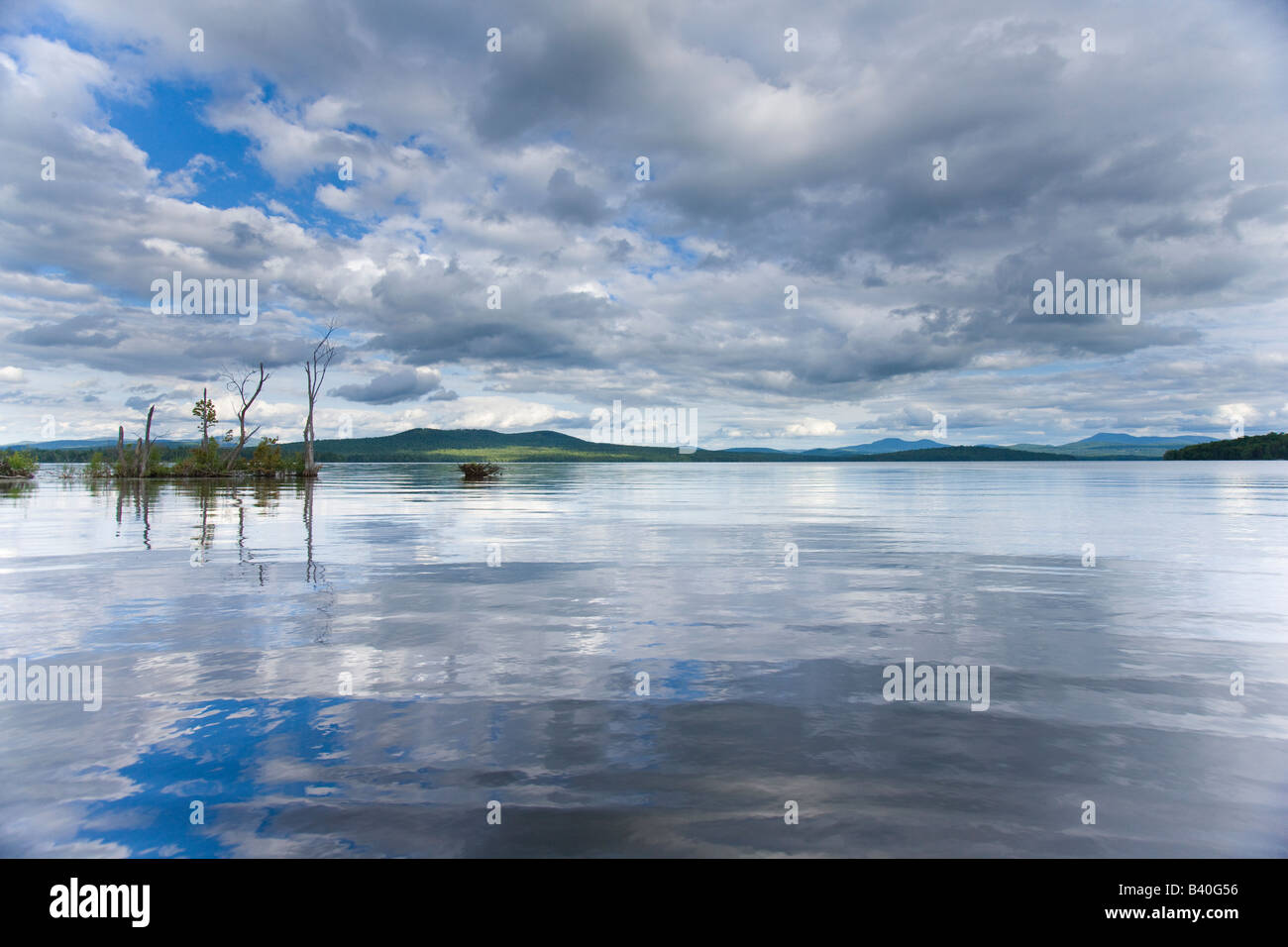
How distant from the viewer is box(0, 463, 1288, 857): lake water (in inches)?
200

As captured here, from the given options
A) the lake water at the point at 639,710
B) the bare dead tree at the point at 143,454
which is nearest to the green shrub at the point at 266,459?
A: the bare dead tree at the point at 143,454

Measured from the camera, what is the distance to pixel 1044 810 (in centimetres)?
530

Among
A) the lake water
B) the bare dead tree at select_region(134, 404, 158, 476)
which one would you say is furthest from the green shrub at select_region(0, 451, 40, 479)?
the lake water

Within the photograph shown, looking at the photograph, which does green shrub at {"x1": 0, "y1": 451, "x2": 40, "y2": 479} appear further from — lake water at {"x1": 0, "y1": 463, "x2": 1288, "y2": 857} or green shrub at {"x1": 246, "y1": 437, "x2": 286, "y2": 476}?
lake water at {"x1": 0, "y1": 463, "x2": 1288, "y2": 857}

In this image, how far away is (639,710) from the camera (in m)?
7.43

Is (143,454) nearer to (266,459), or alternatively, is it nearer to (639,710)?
(266,459)

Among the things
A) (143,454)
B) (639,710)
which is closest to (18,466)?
(143,454)

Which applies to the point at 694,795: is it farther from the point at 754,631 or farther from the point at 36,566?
the point at 36,566

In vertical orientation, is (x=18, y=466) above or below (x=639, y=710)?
above

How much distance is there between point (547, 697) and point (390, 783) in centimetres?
238

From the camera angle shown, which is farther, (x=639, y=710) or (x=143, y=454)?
(x=143, y=454)

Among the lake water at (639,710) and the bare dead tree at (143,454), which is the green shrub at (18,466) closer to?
the bare dead tree at (143,454)
